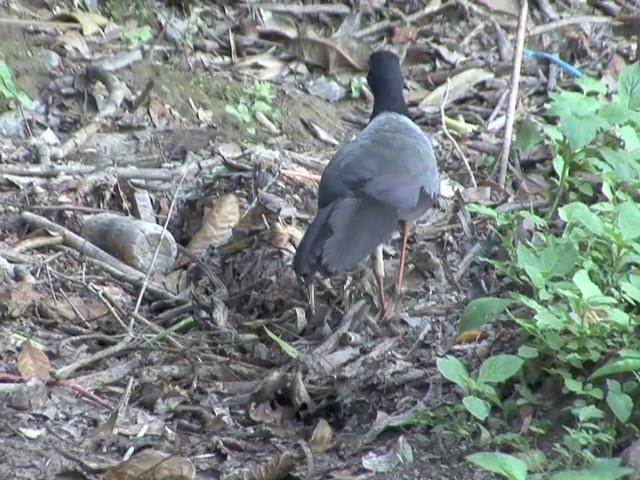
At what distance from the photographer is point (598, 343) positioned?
13.3 feet

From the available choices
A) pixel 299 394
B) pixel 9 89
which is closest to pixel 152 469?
pixel 299 394

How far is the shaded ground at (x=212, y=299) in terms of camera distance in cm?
419

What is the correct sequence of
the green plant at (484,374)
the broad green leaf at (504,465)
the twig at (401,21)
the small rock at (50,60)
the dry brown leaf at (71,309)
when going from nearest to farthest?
the broad green leaf at (504,465)
the green plant at (484,374)
the dry brown leaf at (71,309)
the small rock at (50,60)
the twig at (401,21)

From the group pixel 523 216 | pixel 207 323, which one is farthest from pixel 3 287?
pixel 523 216

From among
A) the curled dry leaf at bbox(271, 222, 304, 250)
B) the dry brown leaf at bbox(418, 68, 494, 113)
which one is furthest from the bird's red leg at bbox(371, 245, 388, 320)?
the dry brown leaf at bbox(418, 68, 494, 113)

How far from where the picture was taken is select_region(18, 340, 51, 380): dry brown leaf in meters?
4.57

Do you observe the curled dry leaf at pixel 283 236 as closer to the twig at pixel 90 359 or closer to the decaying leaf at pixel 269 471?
the twig at pixel 90 359

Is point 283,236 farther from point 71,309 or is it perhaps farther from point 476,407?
point 476,407

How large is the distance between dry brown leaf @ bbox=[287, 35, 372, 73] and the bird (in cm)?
224

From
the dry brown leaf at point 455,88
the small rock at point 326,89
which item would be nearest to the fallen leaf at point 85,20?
the small rock at point 326,89

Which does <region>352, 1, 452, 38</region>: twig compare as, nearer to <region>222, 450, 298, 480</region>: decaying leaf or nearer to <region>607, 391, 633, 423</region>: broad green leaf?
<region>222, 450, 298, 480</region>: decaying leaf

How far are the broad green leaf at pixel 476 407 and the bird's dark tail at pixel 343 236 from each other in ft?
4.10

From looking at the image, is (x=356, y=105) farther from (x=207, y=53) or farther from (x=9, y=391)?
(x=9, y=391)

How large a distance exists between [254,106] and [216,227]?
1.84 meters
